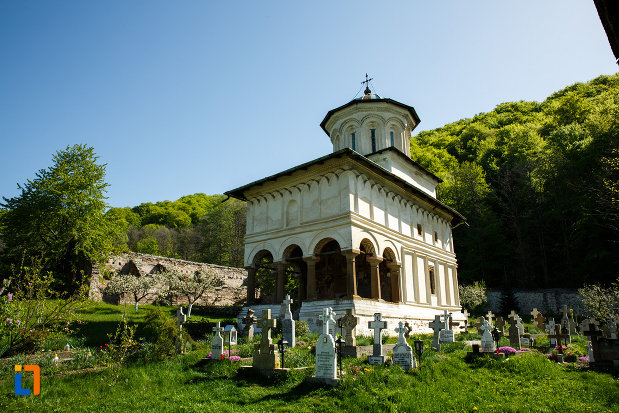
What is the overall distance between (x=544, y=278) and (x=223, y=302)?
86.7 ft

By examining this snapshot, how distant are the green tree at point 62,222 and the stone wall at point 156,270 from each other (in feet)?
4.18

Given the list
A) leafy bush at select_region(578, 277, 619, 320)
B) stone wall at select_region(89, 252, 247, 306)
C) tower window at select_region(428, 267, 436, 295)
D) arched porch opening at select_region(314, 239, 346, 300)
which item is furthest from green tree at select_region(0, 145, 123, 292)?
leafy bush at select_region(578, 277, 619, 320)

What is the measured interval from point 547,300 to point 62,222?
110 ft

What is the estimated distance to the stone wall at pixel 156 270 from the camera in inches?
992

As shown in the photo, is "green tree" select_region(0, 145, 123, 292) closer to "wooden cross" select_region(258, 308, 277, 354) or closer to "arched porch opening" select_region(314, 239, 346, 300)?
"arched porch opening" select_region(314, 239, 346, 300)

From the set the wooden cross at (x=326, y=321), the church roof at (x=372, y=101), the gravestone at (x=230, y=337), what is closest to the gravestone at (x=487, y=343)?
the wooden cross at (x=326, y=321)

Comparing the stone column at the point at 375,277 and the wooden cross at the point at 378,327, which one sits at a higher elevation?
the stone column at the point at 375,277

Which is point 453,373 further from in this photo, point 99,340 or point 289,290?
point 289,290

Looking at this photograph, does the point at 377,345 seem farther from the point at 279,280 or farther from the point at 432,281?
the point at 432,281

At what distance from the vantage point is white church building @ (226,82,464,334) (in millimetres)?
16344

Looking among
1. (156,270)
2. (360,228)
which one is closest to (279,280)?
(360,228)

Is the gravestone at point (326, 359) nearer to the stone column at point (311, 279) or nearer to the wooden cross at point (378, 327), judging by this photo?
the wooden cross at point (378, 327)

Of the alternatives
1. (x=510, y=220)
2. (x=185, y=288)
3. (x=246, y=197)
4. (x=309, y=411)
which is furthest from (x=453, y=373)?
(x=510, y=220)

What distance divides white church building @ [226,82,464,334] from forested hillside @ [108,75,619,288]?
9.46 meters
